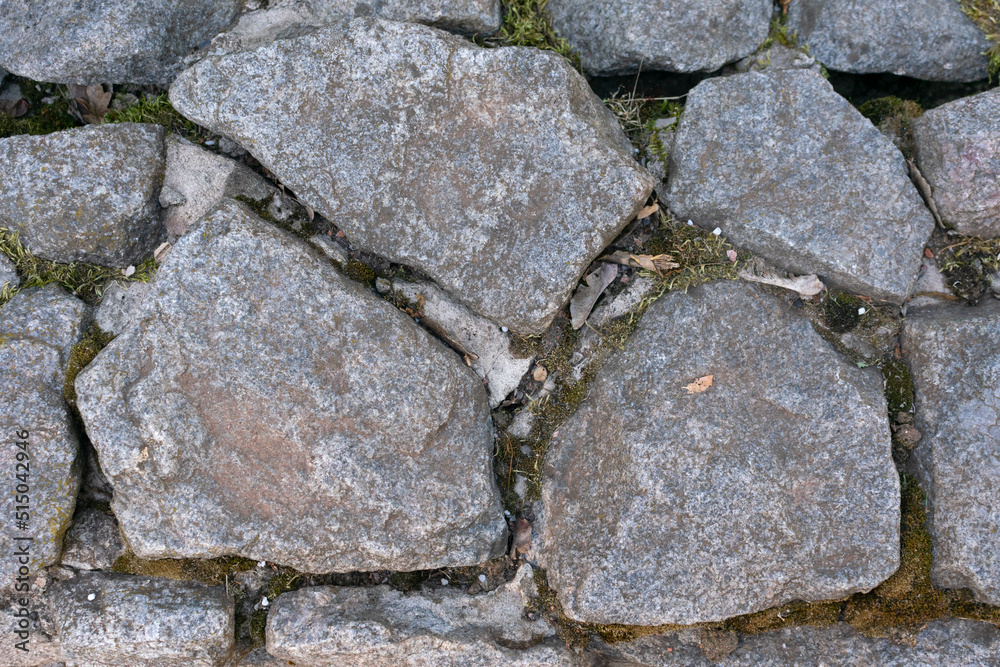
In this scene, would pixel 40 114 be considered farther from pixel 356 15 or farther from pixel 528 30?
pixel 528 30

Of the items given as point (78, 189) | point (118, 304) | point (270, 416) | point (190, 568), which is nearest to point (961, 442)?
point (270, 416)

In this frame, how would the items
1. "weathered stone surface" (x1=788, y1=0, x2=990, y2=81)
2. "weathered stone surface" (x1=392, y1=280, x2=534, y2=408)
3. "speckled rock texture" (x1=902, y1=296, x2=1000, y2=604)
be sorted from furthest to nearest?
"weathered stone surface" (x1=392, y1=280, x2=534, y2=408) → "weathered stone surface" (x1=788, y1=0, x2=990, y2=81) → "speckled rock texture" (x1=902, y1=296, x2=1000, y2=604)

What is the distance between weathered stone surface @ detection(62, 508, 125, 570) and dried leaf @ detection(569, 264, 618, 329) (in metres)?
2.57

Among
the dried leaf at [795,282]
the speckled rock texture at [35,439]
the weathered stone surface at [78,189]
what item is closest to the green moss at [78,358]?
the speckled rock texture at [35,439]

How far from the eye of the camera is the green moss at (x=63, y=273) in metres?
3.21

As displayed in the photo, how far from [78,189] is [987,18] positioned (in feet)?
14.9

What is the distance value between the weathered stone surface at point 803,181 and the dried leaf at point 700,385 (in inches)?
26.9

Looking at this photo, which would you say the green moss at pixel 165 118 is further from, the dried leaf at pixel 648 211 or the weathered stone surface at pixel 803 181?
the weathered stone surface at pixel 803 181

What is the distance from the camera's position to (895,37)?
3.21 meters

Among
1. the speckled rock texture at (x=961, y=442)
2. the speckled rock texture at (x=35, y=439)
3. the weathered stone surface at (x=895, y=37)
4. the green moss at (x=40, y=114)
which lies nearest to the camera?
the speckled rock texture at (x=961, y=442)

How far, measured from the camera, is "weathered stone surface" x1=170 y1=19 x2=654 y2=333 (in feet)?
9.78

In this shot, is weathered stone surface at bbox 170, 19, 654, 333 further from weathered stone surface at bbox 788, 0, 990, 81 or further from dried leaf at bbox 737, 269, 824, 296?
weathered stone surface at bbox 788, 0, 990, 81

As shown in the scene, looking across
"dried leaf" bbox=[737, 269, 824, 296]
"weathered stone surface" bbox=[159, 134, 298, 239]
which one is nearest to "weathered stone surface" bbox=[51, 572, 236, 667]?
"weathered stone surface" bbox=[159, 134, 298, 239]

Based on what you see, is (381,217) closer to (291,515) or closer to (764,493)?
(291,515)
